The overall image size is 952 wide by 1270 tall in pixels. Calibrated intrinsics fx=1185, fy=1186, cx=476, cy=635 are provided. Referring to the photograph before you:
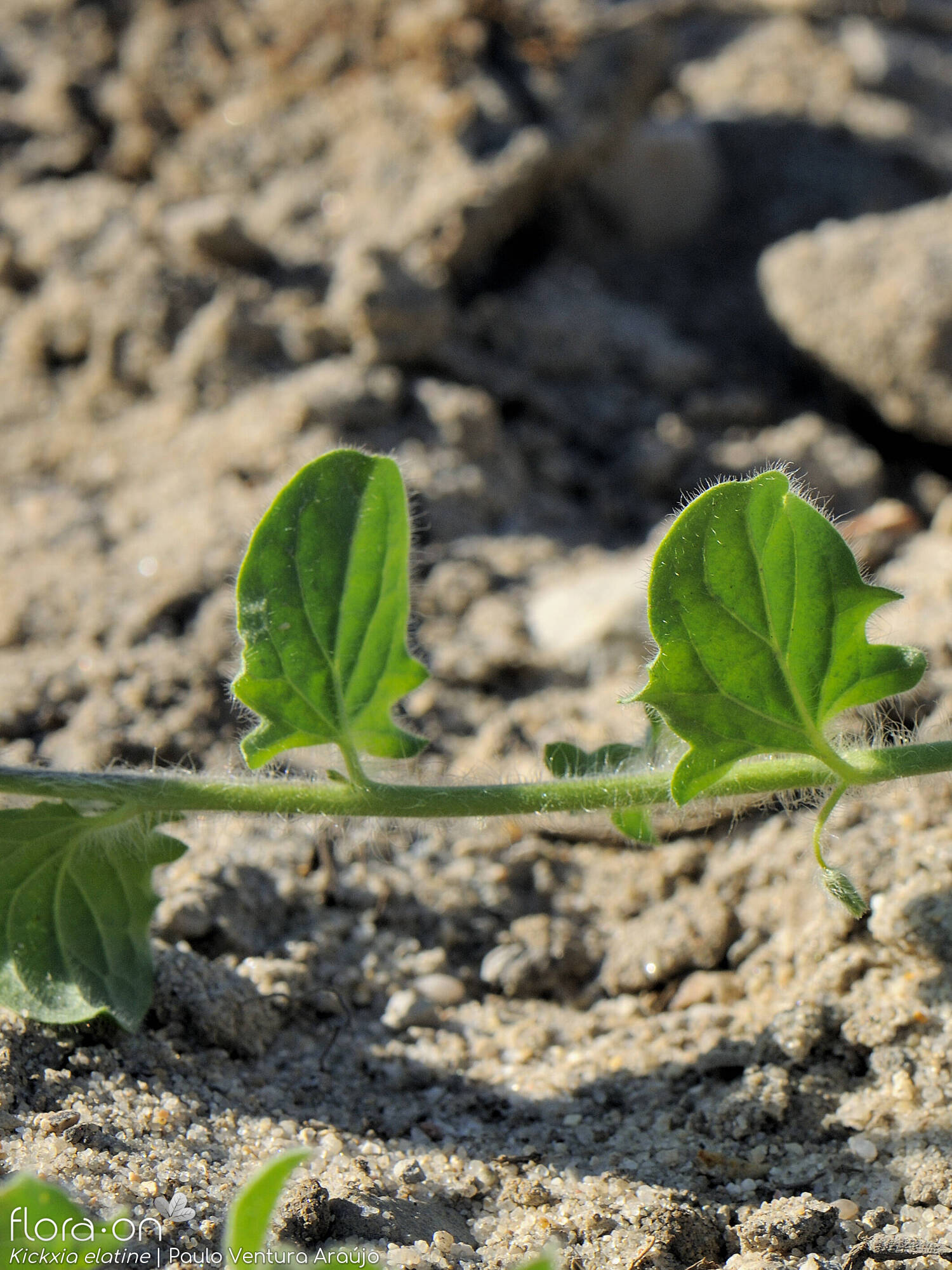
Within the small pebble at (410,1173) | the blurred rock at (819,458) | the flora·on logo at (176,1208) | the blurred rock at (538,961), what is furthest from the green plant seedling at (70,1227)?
the blurred rock at (819,458)

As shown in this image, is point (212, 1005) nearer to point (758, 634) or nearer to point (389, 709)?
point (389, 709)

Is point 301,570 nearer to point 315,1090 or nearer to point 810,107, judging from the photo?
point 315,1090

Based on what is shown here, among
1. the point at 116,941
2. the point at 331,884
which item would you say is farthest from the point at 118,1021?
the point at 331,884

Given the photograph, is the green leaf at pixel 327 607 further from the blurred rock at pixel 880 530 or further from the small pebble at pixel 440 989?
the blurred rock at pixel 880 530

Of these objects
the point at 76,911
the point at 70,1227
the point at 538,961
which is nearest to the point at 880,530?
the point at 538,961

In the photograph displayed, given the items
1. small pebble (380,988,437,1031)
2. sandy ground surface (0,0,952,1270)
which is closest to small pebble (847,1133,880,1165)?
sandy ground surface (0,0,952,1270)
